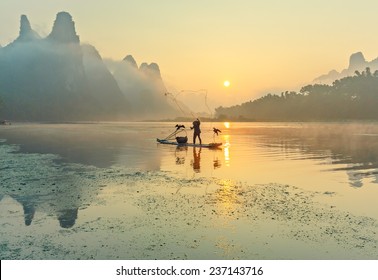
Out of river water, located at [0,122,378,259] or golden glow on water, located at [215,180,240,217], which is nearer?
river water, located at [0,122,378,259]

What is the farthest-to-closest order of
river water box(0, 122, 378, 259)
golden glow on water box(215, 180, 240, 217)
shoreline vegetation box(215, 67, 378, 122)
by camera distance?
1. shoreline vegetation box(215, 67, 378, 122)
2. golden glow on water box(215, 180, 240, 217)
3. river water box(0, 122, 378, 259)

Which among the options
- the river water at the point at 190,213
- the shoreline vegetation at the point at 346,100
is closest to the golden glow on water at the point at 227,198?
the river water at the point at 190,213

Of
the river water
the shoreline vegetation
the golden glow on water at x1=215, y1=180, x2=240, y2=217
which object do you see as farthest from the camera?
the shoreline vegetation

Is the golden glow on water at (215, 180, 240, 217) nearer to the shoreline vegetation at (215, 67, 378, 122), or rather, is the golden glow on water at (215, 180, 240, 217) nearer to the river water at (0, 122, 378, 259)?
A: the river water at (0, 122, 378, 259)

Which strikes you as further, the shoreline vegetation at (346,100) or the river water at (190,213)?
the shoreline vegetation at (346,100)

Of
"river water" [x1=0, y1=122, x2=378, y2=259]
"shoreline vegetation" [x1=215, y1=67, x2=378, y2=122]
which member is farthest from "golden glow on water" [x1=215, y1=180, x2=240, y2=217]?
"shoreline vegetation" [x1=215, y1=67, x2=378, y2=122]

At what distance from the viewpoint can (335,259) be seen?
864 cm

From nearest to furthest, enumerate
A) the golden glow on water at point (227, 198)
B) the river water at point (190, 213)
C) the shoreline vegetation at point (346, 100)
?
the river water at point (190, 213) < the golden glow on water at point (227, 198) < the shoreline vegetation at point (346, 100)

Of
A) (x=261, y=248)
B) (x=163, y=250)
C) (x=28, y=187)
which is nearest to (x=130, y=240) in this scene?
(x=163, y=250)

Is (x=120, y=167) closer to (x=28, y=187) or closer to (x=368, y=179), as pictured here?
(x=28, y=187)

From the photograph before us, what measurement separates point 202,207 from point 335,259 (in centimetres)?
523

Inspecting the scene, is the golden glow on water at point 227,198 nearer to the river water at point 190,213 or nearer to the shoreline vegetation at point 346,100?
the river water at point 190,213

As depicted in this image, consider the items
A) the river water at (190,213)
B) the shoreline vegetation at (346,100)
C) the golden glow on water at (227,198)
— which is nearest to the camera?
the river water at (190,213)

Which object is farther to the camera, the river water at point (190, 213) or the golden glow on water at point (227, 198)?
the golden glow on water at point (227, 198)
